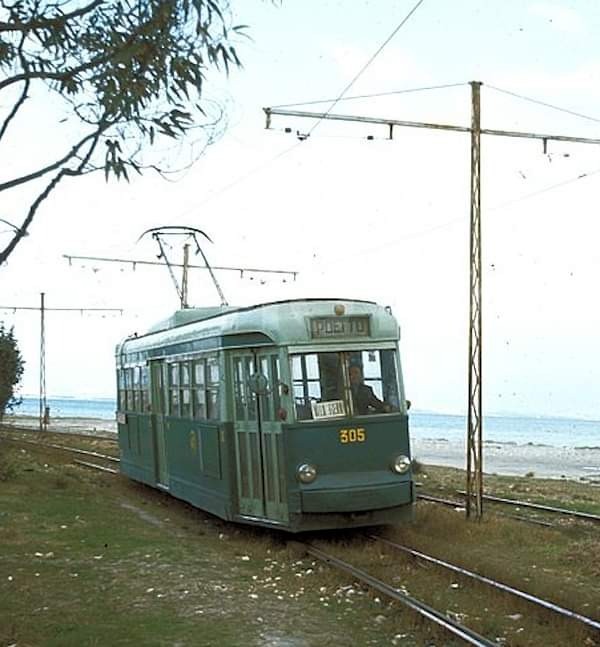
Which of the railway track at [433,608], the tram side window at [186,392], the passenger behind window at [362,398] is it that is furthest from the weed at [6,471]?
the passenger behind window at [362,398]

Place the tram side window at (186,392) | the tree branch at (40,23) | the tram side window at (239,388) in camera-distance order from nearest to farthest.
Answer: the tree branch at (40,23), the tram side window at (239,388), the tram side window at (186,392)

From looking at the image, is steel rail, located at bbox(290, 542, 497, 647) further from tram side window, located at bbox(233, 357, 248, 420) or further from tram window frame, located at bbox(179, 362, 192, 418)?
tram window frame, located at bbox(179, 362, 192, 418)

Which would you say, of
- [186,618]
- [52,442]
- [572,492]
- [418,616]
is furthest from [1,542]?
[52,442]

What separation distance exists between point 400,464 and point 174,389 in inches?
194

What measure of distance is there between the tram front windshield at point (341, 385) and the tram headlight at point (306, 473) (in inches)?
23.6

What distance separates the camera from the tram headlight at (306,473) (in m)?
11.6

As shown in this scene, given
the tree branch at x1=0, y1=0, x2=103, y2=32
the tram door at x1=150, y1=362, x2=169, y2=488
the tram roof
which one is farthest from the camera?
the tram door at x1=150, y1=362, x2=169, y2=488

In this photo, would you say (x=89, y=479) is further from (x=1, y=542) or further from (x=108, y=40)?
(x=108, y=40)

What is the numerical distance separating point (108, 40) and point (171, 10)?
0.44 metres

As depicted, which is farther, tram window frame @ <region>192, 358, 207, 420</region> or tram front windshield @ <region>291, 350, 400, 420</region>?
tram window frame @ <region>192, 358, 207, 420</region>

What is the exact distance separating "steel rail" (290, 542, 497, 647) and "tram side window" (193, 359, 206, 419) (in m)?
3.07

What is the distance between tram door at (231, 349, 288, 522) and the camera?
39.4 feet

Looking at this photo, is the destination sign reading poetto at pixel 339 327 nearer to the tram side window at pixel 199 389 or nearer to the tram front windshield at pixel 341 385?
the tram front windshield at pixel 341 385

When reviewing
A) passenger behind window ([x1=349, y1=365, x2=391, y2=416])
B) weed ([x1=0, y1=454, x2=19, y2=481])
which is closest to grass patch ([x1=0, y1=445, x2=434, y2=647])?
passenger behind window ([x1=349, y1=365, x2=391, y2=416])
